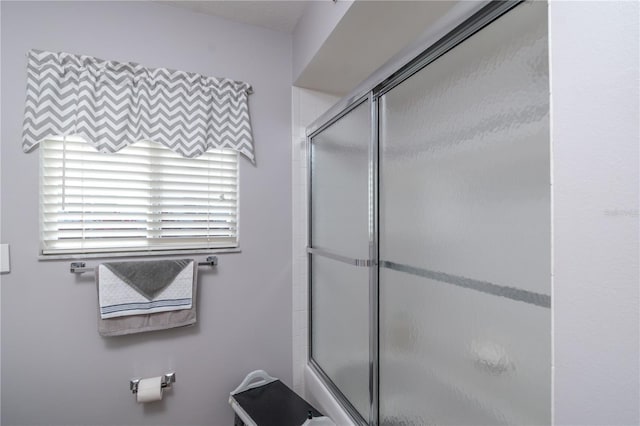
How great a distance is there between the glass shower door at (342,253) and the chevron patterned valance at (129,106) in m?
0.48

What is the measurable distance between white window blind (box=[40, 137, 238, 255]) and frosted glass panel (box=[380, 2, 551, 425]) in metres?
0.99

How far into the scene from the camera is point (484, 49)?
720 mm

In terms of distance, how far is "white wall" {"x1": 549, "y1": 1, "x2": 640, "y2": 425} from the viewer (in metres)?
0.41

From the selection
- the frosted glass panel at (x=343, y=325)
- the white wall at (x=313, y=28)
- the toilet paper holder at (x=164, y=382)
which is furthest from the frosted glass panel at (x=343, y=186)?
the toilet paper holder at (x=164, y=382)

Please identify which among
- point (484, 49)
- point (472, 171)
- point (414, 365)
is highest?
point (484, 49)

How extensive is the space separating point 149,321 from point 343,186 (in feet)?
3.66

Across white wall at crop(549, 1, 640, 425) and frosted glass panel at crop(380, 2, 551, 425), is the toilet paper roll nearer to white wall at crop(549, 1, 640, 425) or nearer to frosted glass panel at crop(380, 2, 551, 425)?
frosted glass panel at crop(380, 2, 551, 425)

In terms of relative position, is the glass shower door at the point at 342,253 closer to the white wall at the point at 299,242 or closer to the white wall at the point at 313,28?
the white wall at the point at 299,242

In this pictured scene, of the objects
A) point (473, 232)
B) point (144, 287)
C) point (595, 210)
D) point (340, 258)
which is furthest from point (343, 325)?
point (595, 210)

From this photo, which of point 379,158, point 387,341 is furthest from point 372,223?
point 387,341

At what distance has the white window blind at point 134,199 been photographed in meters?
1.39

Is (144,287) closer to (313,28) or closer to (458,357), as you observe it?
(458,357)

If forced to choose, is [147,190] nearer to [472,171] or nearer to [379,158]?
[379,158]

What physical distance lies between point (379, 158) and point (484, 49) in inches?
18.2
